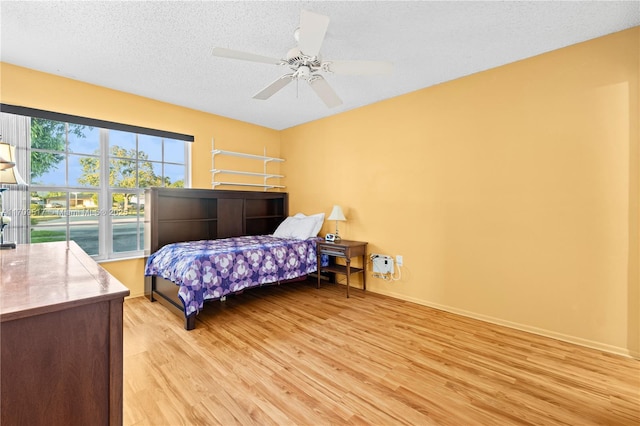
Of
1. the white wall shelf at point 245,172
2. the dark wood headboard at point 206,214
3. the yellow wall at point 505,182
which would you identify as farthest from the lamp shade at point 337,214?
the white wall shelf at point 245,172

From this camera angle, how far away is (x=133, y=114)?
3.61 m

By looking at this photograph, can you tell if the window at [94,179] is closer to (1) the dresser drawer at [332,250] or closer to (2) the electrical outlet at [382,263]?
(1) the dresser drawer at [332,250]

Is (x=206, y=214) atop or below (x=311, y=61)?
below

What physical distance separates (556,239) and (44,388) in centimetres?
345

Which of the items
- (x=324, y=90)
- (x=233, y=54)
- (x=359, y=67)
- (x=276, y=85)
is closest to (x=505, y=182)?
(x=359, y=67)

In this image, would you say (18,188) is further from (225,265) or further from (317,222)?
(317,222)

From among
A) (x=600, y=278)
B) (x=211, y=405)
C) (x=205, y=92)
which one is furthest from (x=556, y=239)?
(x=205, y=92)

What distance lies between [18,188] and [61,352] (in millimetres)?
3047

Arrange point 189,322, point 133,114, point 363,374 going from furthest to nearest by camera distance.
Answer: point 133,114
point 189,322
point 363,374

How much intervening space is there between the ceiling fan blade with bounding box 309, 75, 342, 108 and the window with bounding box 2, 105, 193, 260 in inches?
96.2

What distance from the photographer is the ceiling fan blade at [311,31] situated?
1.67 m

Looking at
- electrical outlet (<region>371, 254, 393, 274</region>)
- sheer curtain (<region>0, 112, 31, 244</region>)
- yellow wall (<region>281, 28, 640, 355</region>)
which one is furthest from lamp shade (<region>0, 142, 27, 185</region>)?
electrical outlet (<region>371, 254, 393, 274</region>)

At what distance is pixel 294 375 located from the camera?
2.01 m

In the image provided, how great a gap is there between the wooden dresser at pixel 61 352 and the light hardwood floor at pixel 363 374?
2.63 ft
